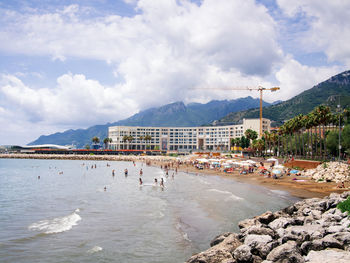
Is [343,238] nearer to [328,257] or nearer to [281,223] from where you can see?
[328,257]

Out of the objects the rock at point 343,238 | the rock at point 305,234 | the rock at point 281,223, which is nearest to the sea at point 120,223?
the rock at point 281,223

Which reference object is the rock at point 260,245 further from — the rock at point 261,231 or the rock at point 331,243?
the rock at point 331,243

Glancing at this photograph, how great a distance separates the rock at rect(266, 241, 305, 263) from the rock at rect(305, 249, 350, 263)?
0.99 feet

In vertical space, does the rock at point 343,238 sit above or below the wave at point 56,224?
above

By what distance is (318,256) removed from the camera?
9.26 metres

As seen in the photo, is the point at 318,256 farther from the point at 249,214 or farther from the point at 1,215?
the point at 1,215

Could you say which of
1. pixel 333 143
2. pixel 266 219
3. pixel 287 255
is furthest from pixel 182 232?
pixel 333 143

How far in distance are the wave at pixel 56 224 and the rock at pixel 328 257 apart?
15199mm

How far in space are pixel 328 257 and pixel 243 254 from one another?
2871mm

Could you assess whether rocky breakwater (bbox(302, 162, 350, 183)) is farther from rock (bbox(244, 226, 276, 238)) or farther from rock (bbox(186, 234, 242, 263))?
rock (bbox(186, 234, 242, 263))

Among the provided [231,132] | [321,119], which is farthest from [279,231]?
[231,132]

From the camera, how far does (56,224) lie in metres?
20.5

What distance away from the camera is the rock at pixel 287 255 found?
939 cm

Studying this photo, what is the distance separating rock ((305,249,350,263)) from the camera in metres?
8.59
